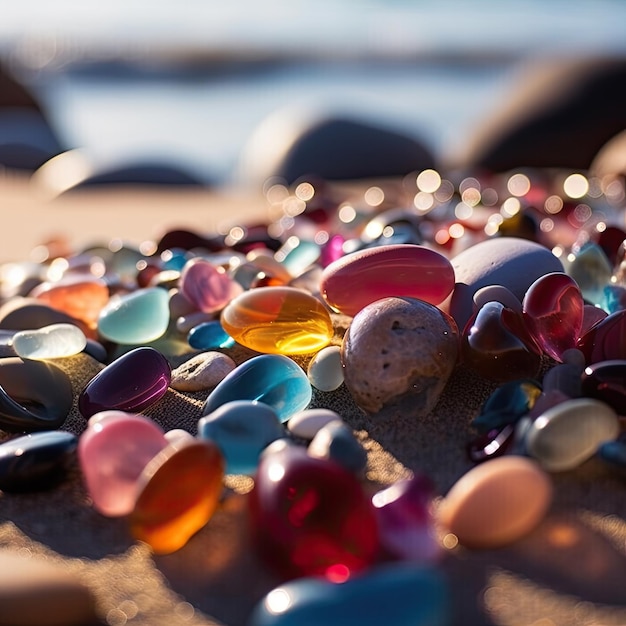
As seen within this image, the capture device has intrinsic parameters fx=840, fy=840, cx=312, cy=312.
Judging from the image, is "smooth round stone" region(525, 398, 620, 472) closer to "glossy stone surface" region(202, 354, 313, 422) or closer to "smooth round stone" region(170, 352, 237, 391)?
"glossy stone surface" region(202, 354, 313, 422)

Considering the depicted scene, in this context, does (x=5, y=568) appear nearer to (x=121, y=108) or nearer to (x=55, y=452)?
(x=55, y=452)

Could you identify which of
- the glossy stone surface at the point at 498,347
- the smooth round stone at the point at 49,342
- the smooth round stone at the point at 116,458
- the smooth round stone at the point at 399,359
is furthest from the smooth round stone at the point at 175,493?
the smooth round stone at the point at 49,342

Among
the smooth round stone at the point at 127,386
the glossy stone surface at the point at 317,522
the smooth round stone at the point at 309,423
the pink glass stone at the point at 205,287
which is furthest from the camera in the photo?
the pink glass stone at the point at 205,287

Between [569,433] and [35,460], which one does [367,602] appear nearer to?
[569,433]

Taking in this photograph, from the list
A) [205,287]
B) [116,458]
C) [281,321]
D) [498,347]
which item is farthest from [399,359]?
[205,287]

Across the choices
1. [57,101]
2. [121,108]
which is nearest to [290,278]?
[121,108]

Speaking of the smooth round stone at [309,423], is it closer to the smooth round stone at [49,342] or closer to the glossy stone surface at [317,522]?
the glossy stone surface at [317,522]

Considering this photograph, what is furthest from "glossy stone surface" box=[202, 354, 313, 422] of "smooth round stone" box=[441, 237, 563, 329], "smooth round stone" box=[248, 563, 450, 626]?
"smooth round stone" box=[248, 563, 450, 626]
